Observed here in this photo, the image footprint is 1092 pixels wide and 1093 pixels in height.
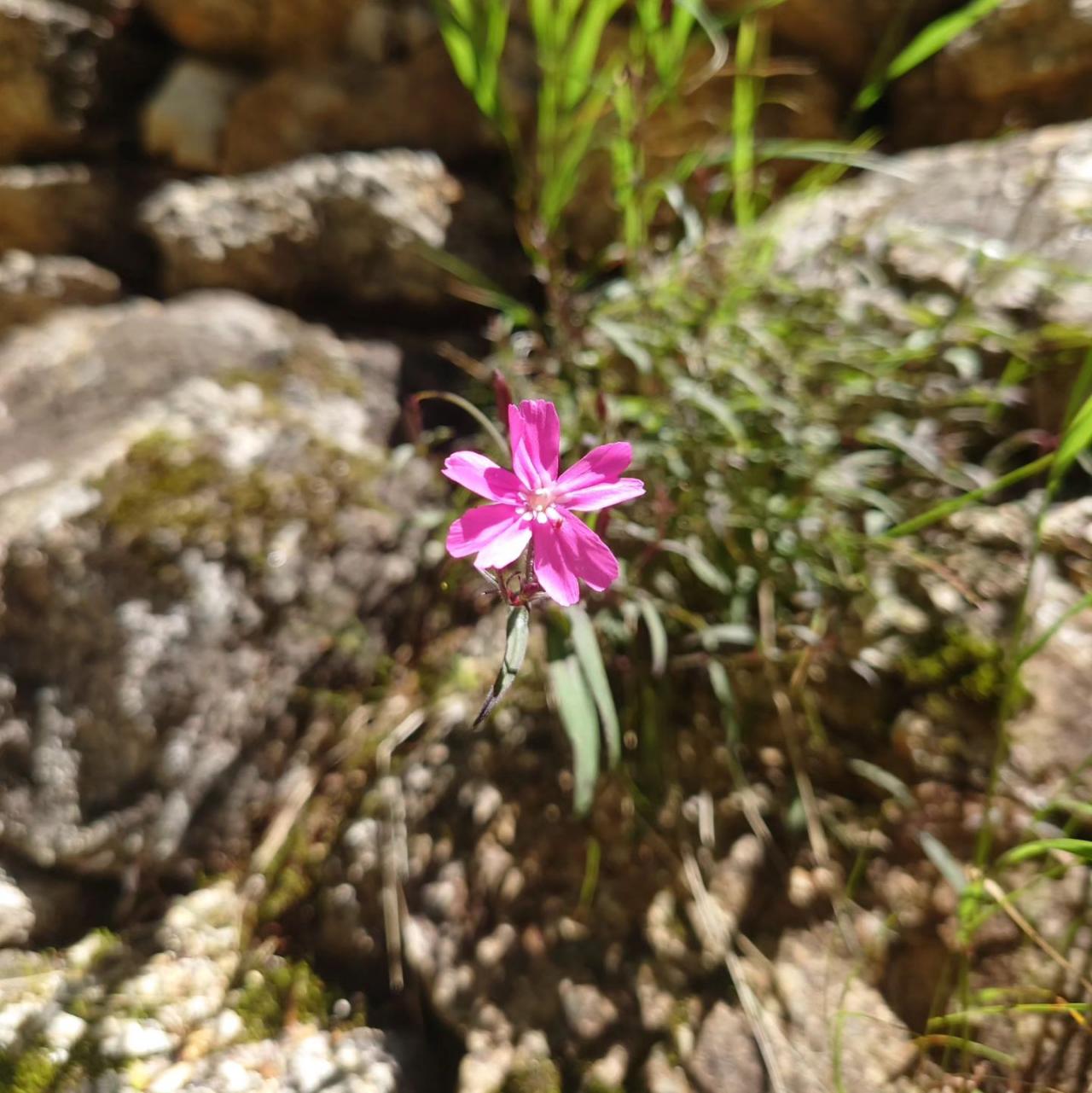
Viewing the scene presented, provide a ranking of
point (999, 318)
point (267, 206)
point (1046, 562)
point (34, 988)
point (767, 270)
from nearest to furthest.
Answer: point (34, 988) → point (1046, 562) → point (999, 318) → point (767, 270) → point (267, 206)

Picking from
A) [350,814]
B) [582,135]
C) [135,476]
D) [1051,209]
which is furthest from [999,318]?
[135,476]

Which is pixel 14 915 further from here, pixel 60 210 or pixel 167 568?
pixel 60 210

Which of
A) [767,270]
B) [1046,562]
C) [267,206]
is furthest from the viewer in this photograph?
[267,206]

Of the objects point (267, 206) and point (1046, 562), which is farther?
point (267, 206)

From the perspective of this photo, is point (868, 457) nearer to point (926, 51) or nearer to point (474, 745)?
point (926, 51)

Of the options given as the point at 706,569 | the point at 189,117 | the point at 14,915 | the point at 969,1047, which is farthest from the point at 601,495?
the point at 189,117

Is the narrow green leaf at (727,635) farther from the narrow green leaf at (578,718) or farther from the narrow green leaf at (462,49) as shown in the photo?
the narrow green leaf at (462,49)
